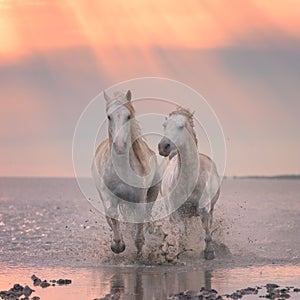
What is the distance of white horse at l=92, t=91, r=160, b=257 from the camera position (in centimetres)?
1639

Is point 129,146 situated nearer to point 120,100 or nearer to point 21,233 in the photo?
point 120,100

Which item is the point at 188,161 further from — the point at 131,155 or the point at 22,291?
the point at 22,291

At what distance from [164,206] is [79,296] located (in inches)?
205

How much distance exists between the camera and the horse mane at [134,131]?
54.4 feet

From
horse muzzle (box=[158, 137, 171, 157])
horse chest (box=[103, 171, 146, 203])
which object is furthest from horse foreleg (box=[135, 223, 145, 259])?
horse muzzle (box=[158, 137, 171, 157])

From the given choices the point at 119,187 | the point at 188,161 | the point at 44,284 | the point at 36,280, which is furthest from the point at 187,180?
the point at 44,284

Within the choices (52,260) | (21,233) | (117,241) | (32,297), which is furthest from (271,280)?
(21,233)

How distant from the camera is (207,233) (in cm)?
1877

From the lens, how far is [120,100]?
16.5 meters

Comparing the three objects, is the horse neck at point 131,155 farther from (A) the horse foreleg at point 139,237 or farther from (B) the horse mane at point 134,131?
(A) the horse foreleg at point 139,237

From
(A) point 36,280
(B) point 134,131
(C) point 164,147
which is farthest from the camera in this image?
(C) point 164,147

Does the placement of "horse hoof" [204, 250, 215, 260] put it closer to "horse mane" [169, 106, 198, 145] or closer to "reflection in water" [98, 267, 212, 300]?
"reflection in water" [98, 267, 212, 300]

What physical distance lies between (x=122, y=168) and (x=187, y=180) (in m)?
1.99

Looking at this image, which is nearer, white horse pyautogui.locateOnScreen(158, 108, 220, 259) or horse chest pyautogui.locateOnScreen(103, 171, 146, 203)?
horse chest pyautogui.locateOnScreen(103, 171, 146, 203)
